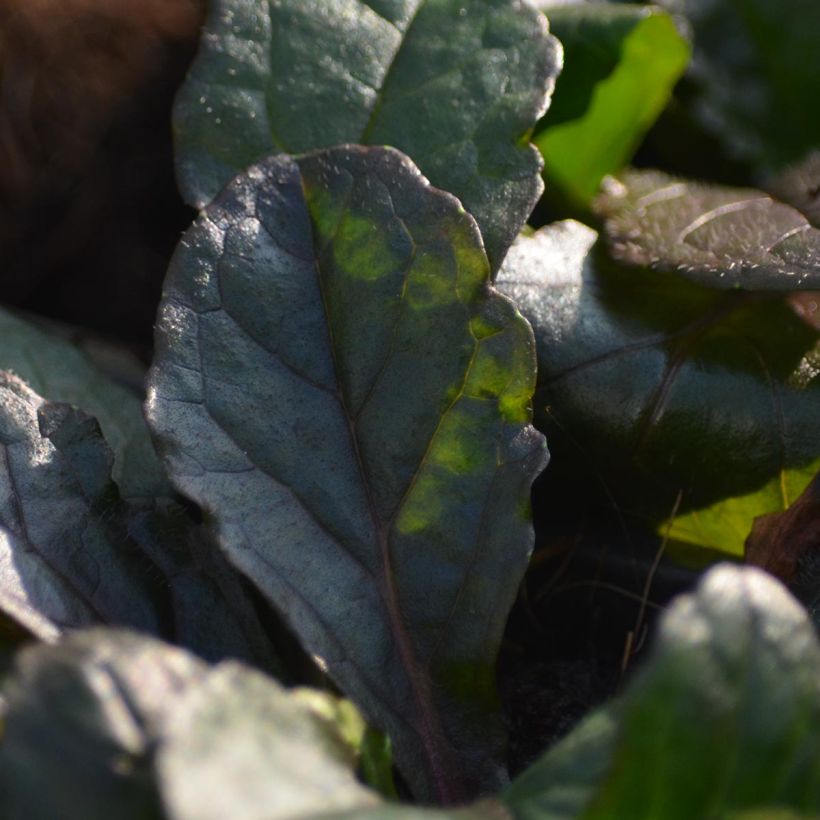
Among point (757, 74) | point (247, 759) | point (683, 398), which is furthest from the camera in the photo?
point (757, 74)

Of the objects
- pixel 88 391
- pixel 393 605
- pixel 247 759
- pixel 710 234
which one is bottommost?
pixel 88 391

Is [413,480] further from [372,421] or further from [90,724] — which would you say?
[90,724]

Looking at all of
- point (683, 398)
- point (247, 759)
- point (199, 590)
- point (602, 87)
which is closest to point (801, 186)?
point (602, 87)

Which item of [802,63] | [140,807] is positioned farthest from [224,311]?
[802,63]

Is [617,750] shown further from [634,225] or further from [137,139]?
[137,139]

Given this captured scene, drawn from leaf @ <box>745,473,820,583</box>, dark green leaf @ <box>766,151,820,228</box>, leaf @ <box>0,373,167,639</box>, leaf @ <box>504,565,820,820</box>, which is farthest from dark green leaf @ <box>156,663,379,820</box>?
dark green leaf @ <box>766,151,820,228</box>

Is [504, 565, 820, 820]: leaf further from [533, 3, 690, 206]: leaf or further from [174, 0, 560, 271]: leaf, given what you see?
[533, 3, 690, 206]: leaf
